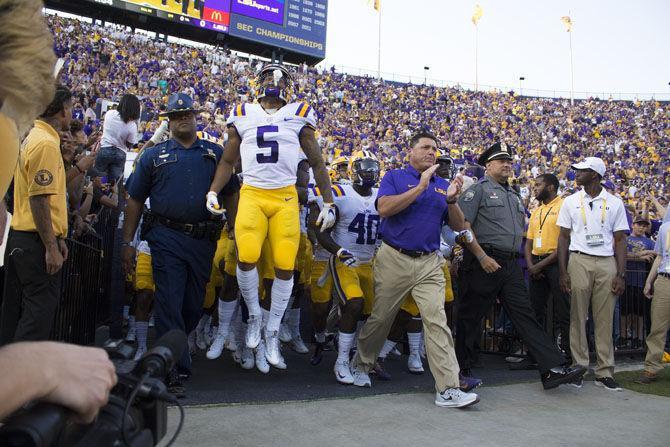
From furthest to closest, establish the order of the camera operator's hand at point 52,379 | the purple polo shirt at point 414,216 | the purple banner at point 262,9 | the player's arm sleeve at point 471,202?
the purple banner at point 262,9, the player's arm sleeve at point 471,202, the purple polo shirt at point 414,216, the camera operator's hand at point 52,379

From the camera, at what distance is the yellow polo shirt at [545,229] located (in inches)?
286

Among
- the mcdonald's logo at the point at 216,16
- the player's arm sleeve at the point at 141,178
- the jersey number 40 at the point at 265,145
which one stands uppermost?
the mcdonald's logo at the point at 216,16

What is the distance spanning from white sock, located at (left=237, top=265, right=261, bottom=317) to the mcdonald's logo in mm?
34875

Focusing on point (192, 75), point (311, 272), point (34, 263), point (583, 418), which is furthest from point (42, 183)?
point (192, 75)

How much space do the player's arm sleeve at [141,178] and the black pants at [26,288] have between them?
3.18 feet

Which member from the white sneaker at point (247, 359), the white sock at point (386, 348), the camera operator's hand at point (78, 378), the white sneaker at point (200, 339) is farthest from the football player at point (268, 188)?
the camera operator's hand at point (78, 378)

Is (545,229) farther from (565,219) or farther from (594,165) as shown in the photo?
(594,165)

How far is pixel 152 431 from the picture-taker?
3.85 feet

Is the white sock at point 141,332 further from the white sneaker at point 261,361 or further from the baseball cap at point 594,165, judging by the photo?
the baseball cap at point 594,165

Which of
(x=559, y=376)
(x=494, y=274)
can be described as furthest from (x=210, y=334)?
(x=559, y=376)

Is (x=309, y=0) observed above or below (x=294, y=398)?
above

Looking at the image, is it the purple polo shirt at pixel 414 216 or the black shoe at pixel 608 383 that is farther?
the black shoe at pixel 608 383

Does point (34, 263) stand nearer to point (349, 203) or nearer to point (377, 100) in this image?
point (349, 203)

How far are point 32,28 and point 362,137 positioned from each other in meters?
31.0
